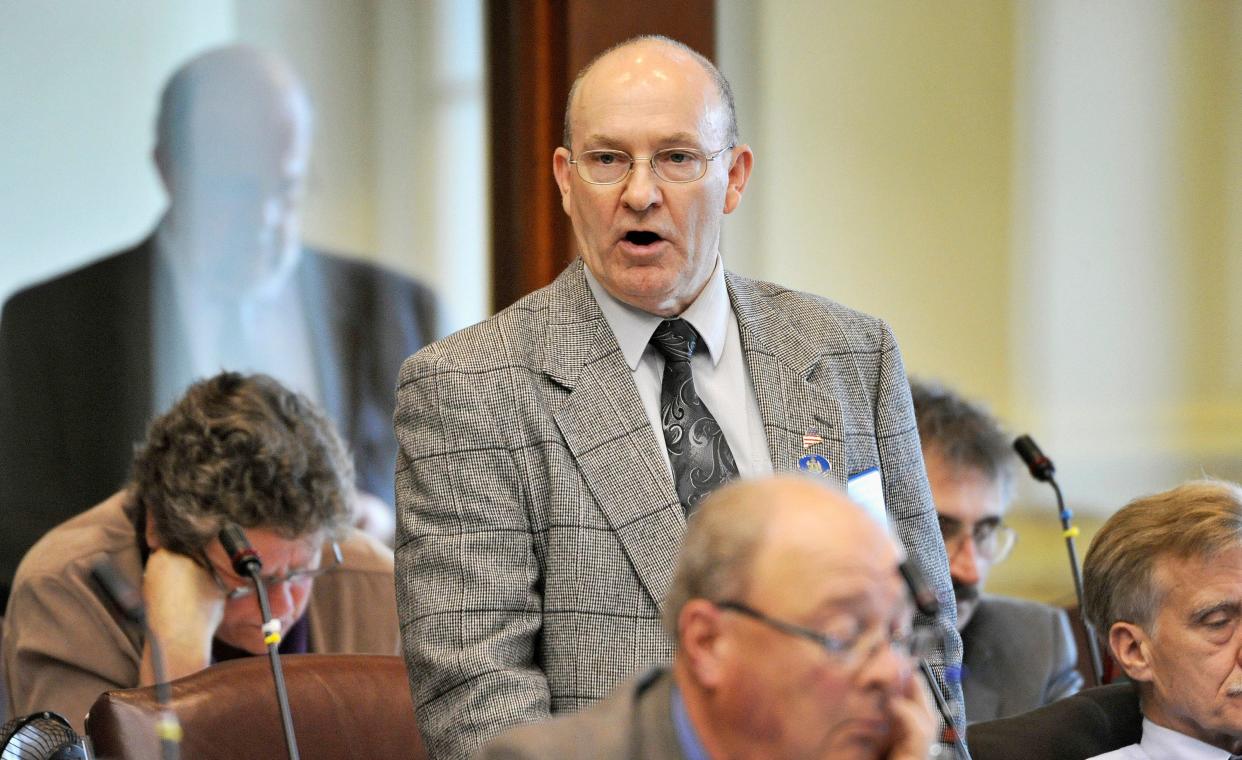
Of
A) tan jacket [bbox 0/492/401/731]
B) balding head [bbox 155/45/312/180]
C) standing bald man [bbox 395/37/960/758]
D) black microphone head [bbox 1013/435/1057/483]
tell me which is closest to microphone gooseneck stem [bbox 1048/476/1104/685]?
black microphone head [bbox 1013/435/1057/483]

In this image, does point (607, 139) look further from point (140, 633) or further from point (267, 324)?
point (267, 324)

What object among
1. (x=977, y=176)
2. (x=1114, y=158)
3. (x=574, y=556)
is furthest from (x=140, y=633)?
(x=1114, y=158)

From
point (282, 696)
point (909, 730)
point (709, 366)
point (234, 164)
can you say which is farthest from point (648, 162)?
point (234, 164)

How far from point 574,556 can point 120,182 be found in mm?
2084

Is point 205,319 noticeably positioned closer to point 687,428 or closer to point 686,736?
point 687,428

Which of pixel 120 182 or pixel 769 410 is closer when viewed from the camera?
pixel 769 410

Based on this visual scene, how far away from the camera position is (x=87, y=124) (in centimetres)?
354

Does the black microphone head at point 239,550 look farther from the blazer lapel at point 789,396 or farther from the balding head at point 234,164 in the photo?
the balding head at point 234,164

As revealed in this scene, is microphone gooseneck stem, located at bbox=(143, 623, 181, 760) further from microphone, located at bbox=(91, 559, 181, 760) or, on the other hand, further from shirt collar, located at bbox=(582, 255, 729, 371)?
shirt collar, located at bbox=(582, 255, 729, 371)

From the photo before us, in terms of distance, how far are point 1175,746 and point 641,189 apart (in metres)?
1.08

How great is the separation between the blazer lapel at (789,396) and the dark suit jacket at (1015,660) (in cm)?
112

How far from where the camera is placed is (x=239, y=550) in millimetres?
2523

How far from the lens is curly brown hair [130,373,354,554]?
9.13 feet

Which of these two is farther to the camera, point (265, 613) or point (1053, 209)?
point (1053, 209)
